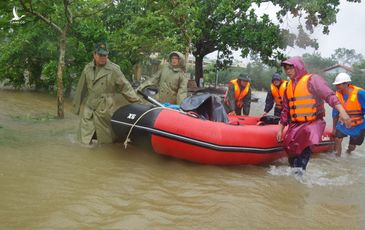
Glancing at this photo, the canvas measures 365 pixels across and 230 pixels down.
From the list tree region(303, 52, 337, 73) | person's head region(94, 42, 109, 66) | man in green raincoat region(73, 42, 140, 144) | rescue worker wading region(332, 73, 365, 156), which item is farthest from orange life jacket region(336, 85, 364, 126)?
person's head region(94, 42, 109, 66)

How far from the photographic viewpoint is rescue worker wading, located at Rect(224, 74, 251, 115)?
7922 millimetres

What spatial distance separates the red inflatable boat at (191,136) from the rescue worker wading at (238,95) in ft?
7.11

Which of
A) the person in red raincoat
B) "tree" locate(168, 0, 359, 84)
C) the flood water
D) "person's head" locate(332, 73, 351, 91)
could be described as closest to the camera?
the flood water

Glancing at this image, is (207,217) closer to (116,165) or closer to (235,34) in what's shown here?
(116,165)

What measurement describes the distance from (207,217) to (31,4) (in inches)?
185

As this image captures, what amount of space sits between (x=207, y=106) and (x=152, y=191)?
80.5 inches

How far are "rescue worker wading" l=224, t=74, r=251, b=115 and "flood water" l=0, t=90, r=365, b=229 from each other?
1888 millimetres

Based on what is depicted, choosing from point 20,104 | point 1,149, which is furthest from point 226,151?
point 20,104

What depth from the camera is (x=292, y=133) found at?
16.7 feet

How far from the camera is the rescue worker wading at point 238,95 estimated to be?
7.92 m

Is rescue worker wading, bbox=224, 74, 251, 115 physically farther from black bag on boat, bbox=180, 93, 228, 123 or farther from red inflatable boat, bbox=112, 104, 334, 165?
red inflatable boat, bbox=112, 104, 334, 165

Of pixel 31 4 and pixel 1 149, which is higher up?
pixel 31 4

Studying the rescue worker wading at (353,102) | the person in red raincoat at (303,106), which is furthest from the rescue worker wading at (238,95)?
the person in red raincoat at (303,106)

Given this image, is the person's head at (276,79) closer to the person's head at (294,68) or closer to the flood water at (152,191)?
the flood water at (152,191)
